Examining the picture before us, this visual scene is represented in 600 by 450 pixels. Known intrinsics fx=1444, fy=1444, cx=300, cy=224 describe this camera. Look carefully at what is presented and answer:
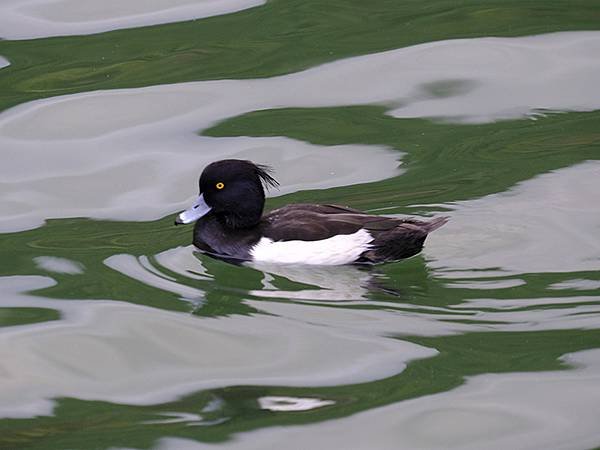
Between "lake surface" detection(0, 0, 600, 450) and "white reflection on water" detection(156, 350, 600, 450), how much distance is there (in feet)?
0.04

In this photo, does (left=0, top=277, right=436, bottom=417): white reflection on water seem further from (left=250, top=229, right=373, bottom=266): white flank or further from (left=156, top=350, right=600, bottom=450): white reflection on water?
(left=250, top=229, right=373, bottom=266): white flank

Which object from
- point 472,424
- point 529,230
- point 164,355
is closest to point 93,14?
point 529,230

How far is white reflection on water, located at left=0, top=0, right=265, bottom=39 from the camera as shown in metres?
12.6

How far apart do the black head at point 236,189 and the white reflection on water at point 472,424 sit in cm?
293

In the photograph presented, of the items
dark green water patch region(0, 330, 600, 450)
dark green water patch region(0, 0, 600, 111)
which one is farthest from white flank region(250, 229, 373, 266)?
dark green water patch region(0, 0, 600, 111)

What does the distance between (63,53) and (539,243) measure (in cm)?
486

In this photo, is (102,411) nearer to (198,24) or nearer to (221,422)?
(221,422)

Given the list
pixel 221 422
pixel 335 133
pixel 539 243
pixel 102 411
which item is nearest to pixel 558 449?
pixel 221 422

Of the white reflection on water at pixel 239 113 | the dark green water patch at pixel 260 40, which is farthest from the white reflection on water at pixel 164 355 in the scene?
the dark green water patch at pixel 260 40

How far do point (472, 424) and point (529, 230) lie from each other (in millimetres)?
2885

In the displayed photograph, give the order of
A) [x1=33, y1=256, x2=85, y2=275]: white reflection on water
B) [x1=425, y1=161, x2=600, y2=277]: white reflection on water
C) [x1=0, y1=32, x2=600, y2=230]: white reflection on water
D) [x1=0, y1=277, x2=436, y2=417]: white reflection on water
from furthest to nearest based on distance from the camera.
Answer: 1. [x1=0, y1=32, x2=600, y2=230]: white reflection on water
2. [x1=33, y1=256, x2=85, y2=275]: white reflection on water
3. [x1=425, y1=161, x2=600, y2=277]: white reflection on water
4. [x1=0, y1=277, x2=436, y2=417]: white reflection on water

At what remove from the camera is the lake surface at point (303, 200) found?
7.18 m

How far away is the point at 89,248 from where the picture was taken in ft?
31.5

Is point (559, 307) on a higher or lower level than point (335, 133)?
lower
